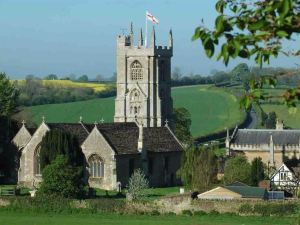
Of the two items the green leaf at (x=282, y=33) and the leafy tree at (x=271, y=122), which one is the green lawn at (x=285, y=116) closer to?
the leafy tree at (x=271, y=122)

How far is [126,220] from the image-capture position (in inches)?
1759

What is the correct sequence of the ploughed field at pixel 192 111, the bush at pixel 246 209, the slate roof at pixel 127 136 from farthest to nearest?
the ploughed field at pixel 192 111 < the slate roof at pixel 127 136 < the bush at pixel 246 209

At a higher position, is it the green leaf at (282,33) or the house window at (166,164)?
the house window at (166,164)

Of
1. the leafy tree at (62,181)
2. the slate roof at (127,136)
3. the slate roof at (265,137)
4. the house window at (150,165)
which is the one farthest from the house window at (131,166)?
the slate roof at (265,137)

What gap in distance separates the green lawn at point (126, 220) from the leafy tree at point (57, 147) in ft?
40.5

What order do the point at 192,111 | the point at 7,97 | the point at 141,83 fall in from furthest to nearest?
the point at 192,111 → the point at 141,83 → the point at 7,97

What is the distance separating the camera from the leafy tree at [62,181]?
5212 cm

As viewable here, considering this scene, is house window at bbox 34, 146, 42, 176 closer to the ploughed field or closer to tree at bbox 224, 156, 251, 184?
tree at bbox 224, 156, 251, 184

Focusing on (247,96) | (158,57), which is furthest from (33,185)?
(247,96)

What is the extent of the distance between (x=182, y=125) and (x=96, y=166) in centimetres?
3057

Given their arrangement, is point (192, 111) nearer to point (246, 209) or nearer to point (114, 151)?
point (114, 151)

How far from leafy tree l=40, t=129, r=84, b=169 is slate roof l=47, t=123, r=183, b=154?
2.73m

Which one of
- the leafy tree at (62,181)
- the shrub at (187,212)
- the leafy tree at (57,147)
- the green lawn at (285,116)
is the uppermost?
the green lawn at (285,116)

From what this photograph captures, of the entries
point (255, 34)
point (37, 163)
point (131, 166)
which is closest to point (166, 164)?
point (131, 166)
